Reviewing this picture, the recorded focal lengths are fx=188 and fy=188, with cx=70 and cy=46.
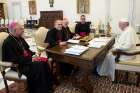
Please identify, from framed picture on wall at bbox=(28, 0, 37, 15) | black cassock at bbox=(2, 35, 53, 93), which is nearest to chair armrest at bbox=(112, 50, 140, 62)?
black cassock at bbox=(2, 35, 53, 93)

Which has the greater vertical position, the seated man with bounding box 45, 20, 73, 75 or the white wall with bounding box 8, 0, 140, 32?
the white wall with bounding box 8, 0, 140, 32

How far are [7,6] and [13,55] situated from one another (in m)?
7.01

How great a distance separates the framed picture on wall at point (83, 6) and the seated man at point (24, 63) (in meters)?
3.88

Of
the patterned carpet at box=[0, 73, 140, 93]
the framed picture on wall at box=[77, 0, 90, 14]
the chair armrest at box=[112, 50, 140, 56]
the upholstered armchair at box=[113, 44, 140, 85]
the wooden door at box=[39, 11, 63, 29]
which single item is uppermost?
the framed picture on wall at box=[77, 0, 90, 14]

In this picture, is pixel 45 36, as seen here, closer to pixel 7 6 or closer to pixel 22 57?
pixel 22 57

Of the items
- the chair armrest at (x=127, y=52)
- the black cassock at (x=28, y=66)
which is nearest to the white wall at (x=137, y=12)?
the chair armrest at (x=127, y=52)

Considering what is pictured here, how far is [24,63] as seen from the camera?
2695 mm

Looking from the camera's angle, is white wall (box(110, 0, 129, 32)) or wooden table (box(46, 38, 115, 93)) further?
white wall (box(110, 0, 129, 32))

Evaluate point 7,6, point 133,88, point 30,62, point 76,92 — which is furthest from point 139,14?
point 7,6

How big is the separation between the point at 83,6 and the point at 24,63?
164 inches

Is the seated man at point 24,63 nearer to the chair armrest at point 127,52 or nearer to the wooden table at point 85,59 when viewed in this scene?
the wooden table at point 85,59

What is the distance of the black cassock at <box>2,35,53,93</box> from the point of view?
263 centimetres

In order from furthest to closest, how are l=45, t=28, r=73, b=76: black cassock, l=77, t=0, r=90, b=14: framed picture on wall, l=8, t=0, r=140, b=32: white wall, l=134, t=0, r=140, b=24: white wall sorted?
l=77, t=0, r=90, b=14: framed picture on wall, l=8, t=0, r=140, b=32: white wall, l=134, t=0, r=140, b=24: white wall, l=45, t=28, r=73, b=76: black cassock

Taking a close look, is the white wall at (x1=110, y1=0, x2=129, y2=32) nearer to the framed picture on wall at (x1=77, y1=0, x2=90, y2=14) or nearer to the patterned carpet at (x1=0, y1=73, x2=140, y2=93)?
the framed picture on wall at (x1=77, y1=0, x2=90, y2=14)
